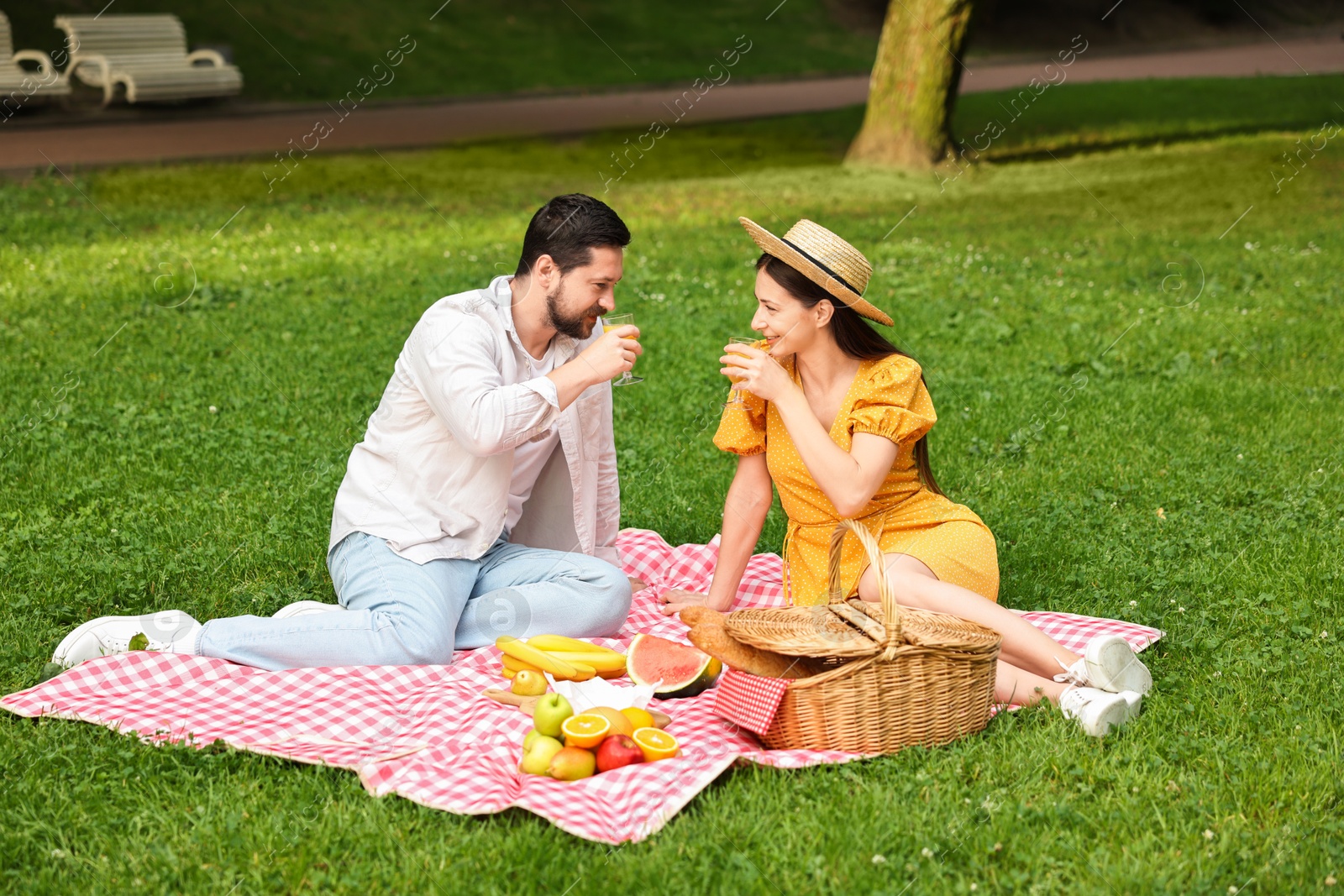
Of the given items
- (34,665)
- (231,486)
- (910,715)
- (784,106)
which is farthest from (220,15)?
(910,715)

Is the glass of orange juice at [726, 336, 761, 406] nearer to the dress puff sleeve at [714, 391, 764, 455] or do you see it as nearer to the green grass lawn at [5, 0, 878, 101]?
the dress puff sleeve at [714, 391, 764, 455]

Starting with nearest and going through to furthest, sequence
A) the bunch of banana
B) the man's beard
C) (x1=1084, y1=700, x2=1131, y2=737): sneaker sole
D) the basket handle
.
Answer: the basket handle < (x1=1084, y1=700, x2=1131, y2=737): sneaker sole < the bunch of banana < the man's beard

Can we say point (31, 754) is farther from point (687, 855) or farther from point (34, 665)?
point (687, 855)

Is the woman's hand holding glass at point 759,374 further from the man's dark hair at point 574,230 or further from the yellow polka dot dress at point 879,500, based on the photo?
the man's dark hair at point 574,230

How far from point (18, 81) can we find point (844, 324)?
15.8 meters

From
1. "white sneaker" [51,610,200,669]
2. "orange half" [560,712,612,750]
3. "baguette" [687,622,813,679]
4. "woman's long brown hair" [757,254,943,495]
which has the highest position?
"woman's long brown hair" [757,254,943,495]

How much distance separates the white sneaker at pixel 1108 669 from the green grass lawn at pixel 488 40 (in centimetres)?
1951

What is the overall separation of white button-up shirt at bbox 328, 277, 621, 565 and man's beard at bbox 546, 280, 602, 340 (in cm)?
16

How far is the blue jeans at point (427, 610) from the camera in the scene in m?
4.29

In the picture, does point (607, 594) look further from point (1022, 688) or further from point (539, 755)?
point (1022, 688)

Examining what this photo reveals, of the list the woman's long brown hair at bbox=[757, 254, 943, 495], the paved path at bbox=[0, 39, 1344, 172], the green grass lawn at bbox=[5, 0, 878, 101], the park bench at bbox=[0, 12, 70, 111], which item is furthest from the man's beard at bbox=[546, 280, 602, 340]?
the green grass lawn at bbox=[5, 0, 878, 101]

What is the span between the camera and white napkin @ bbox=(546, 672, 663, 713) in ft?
13.5

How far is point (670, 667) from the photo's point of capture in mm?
4352

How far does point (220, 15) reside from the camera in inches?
936
